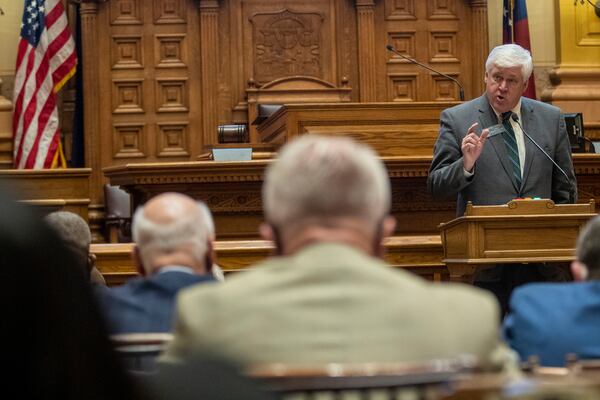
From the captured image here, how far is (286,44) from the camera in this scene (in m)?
12.3

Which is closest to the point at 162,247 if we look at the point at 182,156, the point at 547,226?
the point at 547,226

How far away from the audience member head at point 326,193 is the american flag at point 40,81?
9.88m

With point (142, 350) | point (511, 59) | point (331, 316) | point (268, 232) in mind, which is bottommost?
point (142, 350)

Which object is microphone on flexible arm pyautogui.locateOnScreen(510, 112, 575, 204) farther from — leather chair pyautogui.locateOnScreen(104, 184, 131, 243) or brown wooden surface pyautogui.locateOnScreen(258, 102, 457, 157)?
leather chair pyautogui.locateOnScreen(104, 184, 131, 243)

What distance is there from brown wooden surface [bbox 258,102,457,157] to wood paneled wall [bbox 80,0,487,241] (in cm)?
399

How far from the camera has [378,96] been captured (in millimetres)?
12383

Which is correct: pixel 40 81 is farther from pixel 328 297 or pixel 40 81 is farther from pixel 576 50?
pixel 328 297

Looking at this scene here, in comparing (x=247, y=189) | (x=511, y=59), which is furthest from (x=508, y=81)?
(x=247, y=189)

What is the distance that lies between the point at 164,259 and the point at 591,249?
1.05 metres

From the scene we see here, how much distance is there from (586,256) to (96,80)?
9923mm

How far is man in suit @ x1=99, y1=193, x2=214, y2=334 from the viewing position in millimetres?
2670

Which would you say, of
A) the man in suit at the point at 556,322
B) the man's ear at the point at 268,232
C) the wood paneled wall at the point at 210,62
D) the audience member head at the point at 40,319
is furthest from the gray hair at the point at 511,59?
the wood paneled wall at the point at 210,62

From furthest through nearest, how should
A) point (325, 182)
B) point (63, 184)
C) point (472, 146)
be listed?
point (63, 184) < point (472, 146) < point (325, 182)

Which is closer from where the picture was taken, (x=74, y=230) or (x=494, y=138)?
(x=74, y=230)
